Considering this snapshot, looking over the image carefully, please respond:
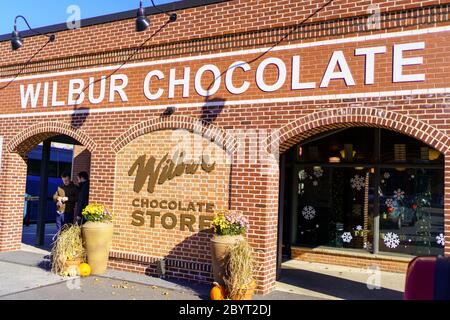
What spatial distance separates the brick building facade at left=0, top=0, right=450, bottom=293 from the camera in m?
6.57

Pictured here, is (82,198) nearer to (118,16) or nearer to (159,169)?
(159,169)

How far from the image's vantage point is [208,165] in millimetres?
8039

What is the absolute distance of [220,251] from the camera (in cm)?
700

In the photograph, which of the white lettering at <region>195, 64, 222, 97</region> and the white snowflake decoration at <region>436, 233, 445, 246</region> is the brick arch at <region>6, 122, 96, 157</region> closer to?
the white lettering at <region>195, 64, 222, 97</region>

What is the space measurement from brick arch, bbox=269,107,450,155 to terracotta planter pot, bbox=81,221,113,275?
3.54 metres

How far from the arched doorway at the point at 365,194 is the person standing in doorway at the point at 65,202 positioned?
508 cm

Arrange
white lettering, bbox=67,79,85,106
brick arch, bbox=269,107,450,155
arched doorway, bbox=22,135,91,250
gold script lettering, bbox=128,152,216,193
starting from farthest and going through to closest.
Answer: arched doorway, bbox=22,135,91,250
white lettering, bbox=67,79,85,106
gold script lettering, bbox=128,152,216,193
brick arch, bbox=269,107,450,155

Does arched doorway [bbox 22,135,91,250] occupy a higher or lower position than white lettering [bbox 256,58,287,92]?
lower

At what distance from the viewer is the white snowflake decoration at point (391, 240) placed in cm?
929

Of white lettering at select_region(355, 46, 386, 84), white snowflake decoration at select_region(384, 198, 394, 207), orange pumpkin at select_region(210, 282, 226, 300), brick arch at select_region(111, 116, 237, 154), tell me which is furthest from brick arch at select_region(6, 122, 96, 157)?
white snowflake decoration at select_region(384, 198, 394, 207)
